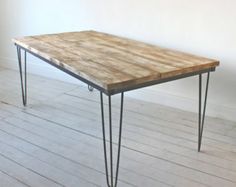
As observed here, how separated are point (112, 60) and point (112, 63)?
0.07 metres

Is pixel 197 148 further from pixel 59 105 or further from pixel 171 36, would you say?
pixel 59 105

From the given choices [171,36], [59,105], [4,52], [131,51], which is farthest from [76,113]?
[4,52]

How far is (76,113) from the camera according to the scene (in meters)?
2.62

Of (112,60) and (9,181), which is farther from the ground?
(112,60)

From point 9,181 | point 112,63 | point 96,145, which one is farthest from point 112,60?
point 9,181

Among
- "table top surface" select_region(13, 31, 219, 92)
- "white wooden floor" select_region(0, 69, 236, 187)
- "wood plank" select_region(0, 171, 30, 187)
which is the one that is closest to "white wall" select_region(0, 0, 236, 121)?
"white wooden floor" select_region(0, 69, 236, 187)

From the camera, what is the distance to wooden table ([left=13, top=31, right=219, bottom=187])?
1594 millimetres

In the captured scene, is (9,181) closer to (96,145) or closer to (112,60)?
(96,145)

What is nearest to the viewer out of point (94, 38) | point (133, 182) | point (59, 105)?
point (133, 182)

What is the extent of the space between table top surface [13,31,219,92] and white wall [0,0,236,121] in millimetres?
323

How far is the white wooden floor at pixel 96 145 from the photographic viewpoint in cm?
183

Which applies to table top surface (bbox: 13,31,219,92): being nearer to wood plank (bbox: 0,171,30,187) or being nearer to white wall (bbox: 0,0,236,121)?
white wall (bbox: 0,0,236,121)

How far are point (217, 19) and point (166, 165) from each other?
1.07 meters

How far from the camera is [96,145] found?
2160 millimetres
